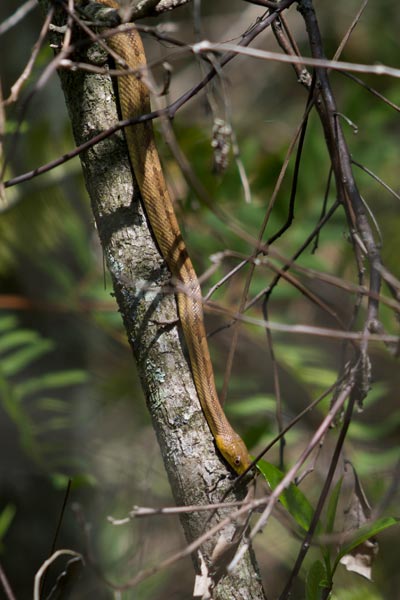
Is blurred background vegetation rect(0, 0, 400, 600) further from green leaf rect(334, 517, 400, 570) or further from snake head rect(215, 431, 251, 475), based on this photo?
green leaf rect(334, 517, 400, 570)

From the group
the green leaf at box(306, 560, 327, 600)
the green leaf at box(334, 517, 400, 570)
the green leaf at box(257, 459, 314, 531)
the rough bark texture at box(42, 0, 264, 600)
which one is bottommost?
the green leaf at box(306, 560, 327, 600)

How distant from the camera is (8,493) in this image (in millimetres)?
5070

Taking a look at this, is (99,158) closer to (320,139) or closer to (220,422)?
(220,422)

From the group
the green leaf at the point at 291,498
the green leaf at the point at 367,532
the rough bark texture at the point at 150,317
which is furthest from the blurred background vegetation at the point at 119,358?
the green leaf at the point at 367,532

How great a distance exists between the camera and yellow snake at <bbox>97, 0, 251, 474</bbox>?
7.04 feet

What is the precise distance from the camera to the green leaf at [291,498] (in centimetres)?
198

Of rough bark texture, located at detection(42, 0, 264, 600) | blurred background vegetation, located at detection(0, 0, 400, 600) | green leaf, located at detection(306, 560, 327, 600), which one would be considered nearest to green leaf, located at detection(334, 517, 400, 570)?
green leaf, located at detection(306, 560, 327, 600)

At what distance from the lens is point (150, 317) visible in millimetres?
2047

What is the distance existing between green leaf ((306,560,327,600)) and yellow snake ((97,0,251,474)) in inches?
15.0

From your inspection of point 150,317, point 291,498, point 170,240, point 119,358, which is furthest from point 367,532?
point 119,358

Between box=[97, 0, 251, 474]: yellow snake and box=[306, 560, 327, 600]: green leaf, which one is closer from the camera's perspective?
box=[306, 560, 327, 600]: green leaf

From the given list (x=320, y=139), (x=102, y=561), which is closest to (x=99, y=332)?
(x=102, y=561)

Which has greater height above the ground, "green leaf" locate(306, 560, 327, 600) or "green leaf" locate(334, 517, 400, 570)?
"green leaf" locate(334, 517, 400, 570)

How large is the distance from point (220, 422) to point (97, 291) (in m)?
2.16
